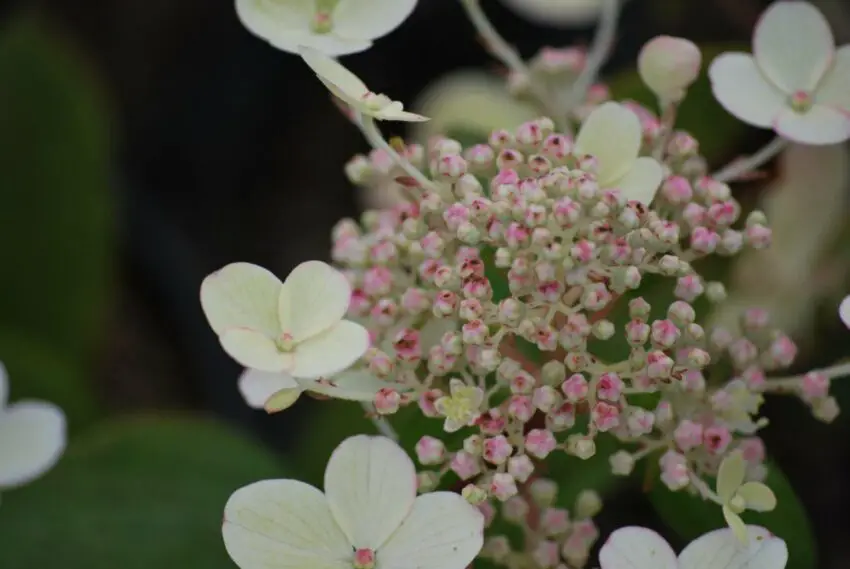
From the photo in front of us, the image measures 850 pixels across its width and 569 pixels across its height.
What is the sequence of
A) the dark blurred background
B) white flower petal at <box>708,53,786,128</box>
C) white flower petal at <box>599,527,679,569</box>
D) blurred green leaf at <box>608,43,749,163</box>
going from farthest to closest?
1. the dark blurred background
2. blurred green leaf at <box>608,43,749,163</box>
3. white flower petal at <box>708,53,786,128</box>
4. white flower petal at <box>599,527,679,569</box>

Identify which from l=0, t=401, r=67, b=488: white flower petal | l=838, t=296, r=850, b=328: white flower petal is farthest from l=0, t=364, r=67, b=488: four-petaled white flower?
l=838, t=296, r=850, b=328: white flower petal

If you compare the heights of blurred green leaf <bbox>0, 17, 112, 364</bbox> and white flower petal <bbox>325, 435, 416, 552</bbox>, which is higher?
white flower petal <bbox>325, 435, 416, 552</bbox>

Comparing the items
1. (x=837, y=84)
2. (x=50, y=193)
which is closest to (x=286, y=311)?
(x=837, y=84)

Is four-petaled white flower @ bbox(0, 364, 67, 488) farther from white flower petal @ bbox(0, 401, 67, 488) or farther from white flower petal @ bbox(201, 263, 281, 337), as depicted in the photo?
white flower petal @ bbox(201, 263, 281, 337)

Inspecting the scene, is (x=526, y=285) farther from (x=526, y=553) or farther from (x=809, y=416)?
(x=809, y=416)

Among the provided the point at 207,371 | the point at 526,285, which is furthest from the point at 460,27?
the point at 526,285

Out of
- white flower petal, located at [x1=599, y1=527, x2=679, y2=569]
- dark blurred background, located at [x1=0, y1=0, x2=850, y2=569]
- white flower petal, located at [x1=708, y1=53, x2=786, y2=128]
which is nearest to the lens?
white flower petal, located at [x1=599, y1=527, x2=679, y2=569]
